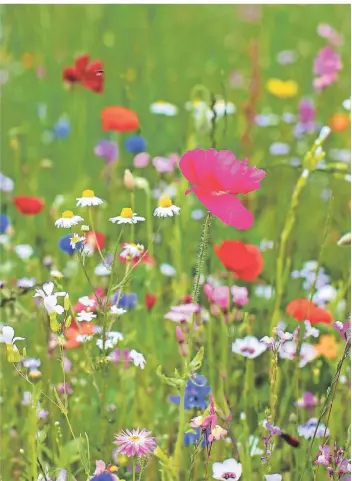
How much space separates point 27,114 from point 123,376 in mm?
1670

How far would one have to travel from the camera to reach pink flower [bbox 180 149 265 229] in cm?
102

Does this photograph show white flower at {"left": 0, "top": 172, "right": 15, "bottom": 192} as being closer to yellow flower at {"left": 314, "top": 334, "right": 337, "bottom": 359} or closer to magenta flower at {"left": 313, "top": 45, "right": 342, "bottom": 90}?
magenta flower at {"left": 313, "top": 45, "right": 342, "bottom": 90}

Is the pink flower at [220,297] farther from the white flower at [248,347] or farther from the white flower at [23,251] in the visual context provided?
the white flower at [23,251]

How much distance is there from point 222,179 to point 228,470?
39 centimetres

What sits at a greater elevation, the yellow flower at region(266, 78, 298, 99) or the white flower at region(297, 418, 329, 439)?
the yellow flower at region(266, 78, 298, 99)

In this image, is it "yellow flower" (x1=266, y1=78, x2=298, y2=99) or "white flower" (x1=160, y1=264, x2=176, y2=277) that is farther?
"yellow flower" (x1=266, y1=78, x2=298, y2=99)

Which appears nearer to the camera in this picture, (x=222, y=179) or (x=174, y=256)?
(x=222, y=179)

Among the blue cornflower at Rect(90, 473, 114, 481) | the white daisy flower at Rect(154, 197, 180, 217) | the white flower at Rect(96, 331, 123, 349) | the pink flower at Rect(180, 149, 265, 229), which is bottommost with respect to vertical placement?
the blue cornflower at Rect(90, 473, 114, 481)

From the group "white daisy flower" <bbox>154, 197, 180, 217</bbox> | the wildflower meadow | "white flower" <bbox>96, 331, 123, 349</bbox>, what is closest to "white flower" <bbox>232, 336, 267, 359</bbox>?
the wildflower meadow

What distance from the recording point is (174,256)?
174 centimetres

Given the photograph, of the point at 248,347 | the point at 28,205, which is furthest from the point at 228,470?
the point at 28,205

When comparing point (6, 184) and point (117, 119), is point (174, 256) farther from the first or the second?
point (6, 184)

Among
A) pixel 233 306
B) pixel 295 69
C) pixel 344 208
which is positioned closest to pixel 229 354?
pixel 233 306

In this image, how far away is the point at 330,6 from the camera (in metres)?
3.78
